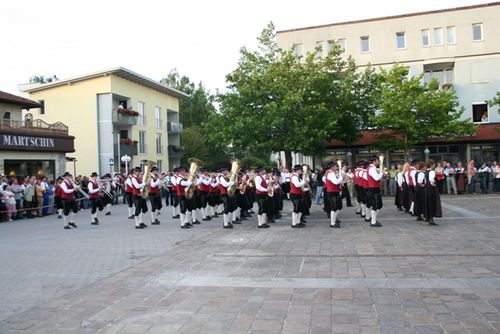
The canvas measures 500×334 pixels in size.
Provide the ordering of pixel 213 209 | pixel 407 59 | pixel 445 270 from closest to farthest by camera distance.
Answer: pixel 445 270, pixel 213 209, pixel 407 59

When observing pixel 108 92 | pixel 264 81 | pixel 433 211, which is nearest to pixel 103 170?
pixel 108 92

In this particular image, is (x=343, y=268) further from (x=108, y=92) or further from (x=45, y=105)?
(x=45, y=105)

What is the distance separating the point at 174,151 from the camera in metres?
52.5

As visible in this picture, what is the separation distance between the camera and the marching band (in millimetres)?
13977

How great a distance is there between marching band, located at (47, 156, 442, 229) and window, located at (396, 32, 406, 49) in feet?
78.2

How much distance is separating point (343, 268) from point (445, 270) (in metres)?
1.57

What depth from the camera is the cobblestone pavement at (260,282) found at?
546cm

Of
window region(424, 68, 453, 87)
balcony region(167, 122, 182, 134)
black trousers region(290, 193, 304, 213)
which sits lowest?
black trousers region(290, 193, 304, 213)

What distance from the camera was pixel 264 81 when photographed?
29.5 m

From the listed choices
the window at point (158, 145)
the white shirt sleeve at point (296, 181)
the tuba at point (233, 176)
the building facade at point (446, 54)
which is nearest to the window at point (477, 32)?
the building facade at point (446, 54)

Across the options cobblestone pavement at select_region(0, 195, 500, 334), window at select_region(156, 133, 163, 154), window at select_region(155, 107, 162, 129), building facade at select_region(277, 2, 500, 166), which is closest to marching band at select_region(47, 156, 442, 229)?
cobblestone pavement at select_region(0, 195, 500, 334)

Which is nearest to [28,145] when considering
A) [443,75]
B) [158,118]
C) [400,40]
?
[158,118]

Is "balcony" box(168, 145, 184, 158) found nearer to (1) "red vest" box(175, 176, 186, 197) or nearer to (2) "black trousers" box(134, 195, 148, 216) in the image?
(1) "red vest" box(175, 176, 186, 197)

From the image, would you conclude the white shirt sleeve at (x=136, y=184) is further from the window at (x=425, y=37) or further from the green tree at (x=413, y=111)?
the window at (x=425, y=37)
